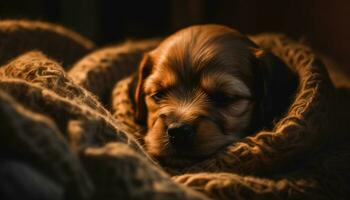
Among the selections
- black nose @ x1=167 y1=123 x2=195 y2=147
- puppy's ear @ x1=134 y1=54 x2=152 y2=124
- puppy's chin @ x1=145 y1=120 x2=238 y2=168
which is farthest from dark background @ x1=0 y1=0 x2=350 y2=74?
black nose @ x1=167 y1=123 x2=195 y2=147

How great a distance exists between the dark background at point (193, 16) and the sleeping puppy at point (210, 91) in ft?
2.32

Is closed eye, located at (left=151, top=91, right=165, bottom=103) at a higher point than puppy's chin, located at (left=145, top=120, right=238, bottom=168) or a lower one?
higher

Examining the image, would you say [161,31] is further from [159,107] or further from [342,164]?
[342,164]

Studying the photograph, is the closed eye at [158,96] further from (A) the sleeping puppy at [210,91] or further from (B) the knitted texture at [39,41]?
(B) the knitted texture at [39,41]

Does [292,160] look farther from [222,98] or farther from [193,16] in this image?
[193,16]

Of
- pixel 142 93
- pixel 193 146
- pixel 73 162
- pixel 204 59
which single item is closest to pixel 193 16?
pixel 142 93

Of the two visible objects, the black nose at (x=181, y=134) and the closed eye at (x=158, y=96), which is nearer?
the black nose at (x=181, y=134)

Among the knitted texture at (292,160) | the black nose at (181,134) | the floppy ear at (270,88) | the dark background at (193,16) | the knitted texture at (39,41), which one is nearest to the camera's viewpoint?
the knitted texture at (292,160)

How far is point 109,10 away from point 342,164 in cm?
249

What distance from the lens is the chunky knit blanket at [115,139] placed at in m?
1.05

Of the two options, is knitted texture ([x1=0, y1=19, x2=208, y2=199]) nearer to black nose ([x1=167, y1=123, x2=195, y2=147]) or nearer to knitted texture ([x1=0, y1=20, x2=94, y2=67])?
black nose ([x1=167, y1=123, x2=195, y2=147])

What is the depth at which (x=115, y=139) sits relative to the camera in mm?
1306

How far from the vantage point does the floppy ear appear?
194cm

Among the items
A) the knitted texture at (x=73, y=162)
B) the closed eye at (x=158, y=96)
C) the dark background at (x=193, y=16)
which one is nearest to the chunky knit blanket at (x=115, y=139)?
the knitted texture at (x=73, y=162)
